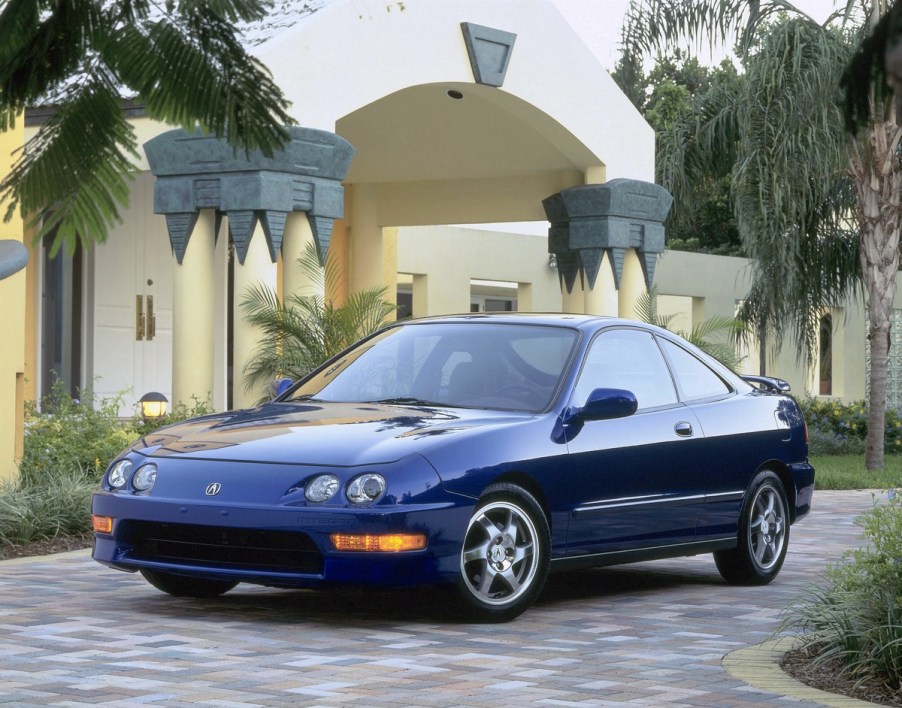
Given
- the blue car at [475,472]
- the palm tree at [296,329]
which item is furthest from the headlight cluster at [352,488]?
the palm tree at [296,329]

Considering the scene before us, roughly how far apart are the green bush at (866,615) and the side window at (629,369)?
175 centimetres

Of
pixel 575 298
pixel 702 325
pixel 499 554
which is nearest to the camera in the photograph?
pixel 499 554

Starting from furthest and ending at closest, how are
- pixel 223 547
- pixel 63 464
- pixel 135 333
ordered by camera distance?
pixel 135 333
pixel 63 464
pixel 223 547

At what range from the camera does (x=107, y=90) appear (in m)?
2.34

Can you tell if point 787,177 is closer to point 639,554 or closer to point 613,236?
point 613,236

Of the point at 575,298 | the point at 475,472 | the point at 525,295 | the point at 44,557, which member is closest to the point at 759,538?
the point at 475,472

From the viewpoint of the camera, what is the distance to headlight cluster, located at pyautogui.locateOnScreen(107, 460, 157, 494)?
7.20 meters

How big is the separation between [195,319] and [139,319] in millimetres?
4275

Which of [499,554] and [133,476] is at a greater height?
[133,476]

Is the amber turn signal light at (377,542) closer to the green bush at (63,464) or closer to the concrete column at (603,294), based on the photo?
the green bush at (63,464)

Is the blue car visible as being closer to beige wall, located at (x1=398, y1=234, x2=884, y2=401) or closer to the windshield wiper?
the windshield wiper

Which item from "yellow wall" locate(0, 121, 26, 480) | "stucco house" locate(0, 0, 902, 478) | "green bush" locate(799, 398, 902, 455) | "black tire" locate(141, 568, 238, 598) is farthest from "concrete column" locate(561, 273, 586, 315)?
"black tire" locate(141, 568, 238, 598)

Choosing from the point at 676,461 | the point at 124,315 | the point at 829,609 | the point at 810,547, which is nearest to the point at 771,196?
the point at 124,315

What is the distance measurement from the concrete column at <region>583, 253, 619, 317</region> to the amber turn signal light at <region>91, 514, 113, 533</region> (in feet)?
37.0
